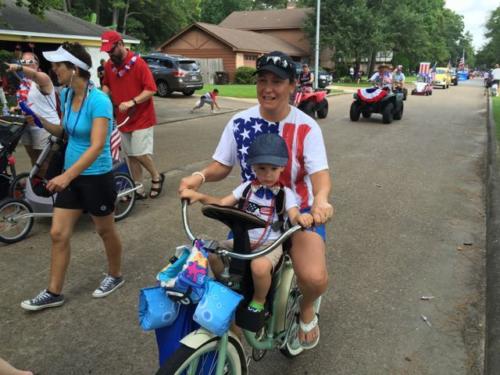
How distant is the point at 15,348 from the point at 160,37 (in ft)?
157

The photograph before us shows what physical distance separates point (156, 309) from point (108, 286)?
198 centimetres

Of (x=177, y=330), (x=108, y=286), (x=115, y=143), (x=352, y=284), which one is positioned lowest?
(x=352, y=284)

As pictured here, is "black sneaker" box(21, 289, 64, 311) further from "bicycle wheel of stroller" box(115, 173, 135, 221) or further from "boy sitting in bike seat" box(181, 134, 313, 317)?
"bicycle wheel of stroller" box(115, 173, 135, 221)

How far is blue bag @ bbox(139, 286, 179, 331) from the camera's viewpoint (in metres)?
1.87

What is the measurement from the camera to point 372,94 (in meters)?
14.0

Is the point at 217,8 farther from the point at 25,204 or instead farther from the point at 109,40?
the point at 25,204

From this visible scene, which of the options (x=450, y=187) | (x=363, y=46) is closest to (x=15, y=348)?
(x=450, y=187)

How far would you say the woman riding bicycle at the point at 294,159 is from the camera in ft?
7.71

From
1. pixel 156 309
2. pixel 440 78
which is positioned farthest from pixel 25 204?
pixel 440 78

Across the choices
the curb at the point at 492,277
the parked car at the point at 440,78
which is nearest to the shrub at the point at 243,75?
the parked car at the point at 440,78

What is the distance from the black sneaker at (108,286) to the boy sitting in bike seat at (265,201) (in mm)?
1775

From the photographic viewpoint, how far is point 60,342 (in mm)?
3027

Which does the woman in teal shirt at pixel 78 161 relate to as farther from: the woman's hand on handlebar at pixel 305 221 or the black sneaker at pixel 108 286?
the woman's hand on handlebar at pixel 305 221

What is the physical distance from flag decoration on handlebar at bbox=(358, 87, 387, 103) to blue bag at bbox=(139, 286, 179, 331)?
13.2 meters
